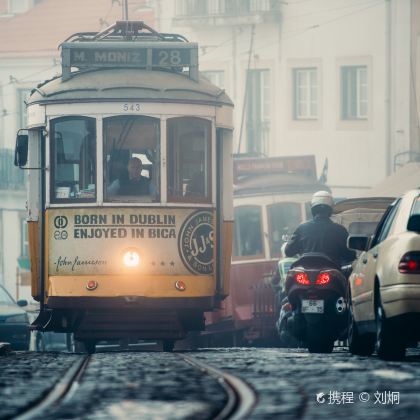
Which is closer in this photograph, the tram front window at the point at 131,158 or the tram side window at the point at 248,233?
the tram front window at the point at 131,158

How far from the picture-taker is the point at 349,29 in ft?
149

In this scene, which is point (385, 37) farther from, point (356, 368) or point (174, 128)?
point (356, 368)

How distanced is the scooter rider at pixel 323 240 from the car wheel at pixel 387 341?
2.82 metres

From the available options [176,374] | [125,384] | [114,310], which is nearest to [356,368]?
[176,374]

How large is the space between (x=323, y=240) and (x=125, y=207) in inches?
106

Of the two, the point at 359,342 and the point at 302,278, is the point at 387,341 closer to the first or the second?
the point at 359,342

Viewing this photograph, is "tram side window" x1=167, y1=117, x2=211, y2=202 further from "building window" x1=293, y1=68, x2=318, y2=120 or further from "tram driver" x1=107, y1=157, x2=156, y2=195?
"building window" x1=293, y1=68, x2=318, y2=120

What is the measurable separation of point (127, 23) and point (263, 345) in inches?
398

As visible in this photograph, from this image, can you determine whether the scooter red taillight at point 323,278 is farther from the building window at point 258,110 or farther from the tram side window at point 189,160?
the building window at point 258,110

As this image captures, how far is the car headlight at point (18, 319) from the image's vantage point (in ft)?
92.6

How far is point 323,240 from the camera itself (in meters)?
16.2

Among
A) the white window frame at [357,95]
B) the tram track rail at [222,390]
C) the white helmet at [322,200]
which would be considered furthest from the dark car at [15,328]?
the white window frame at [357,95]

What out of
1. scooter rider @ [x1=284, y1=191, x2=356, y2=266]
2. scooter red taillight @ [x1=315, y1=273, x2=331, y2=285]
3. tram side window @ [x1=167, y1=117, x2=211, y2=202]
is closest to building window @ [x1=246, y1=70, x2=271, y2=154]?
tram side window @ [x1=167, y1=117, x2=211, y2=202]

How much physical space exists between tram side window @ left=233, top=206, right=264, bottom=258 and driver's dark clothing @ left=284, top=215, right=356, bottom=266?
40.7 feet
